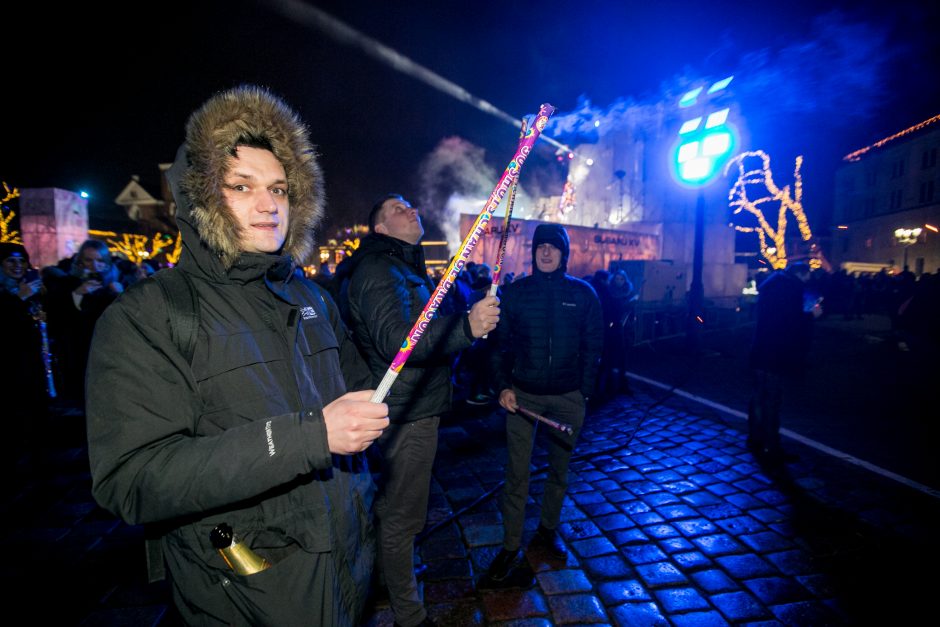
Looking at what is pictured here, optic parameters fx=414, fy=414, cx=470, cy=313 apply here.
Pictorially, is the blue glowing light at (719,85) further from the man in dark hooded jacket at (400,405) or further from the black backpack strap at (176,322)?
the black backpack strap at (176,322)

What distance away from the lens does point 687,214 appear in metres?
27.4

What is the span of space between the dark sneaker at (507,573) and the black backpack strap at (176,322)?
2500 millimetres

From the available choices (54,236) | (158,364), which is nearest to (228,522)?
(158,364)

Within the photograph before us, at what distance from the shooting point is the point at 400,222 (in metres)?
Result: 3.17

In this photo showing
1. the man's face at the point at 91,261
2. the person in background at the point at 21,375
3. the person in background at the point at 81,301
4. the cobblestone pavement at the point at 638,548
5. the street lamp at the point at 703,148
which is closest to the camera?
the cobblestone pavement at the point at 638,548

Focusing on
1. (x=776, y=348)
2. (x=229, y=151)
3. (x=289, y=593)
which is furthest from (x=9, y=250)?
(x=776, y=348)

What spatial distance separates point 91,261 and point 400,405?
6859mm

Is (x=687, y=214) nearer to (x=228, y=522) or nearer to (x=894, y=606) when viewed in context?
(x=894, y=606)

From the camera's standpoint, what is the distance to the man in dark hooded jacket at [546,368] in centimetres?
355

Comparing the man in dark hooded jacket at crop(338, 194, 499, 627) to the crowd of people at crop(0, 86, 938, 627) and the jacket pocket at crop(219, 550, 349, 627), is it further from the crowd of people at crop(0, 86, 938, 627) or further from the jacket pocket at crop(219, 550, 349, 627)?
the jacket pocket at crop(219, 550, 349, 627)

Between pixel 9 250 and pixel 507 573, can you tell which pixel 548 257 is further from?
pixel 9 250

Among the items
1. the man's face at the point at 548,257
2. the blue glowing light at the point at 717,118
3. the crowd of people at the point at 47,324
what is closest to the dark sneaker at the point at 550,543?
the man's face at the point at 548,257

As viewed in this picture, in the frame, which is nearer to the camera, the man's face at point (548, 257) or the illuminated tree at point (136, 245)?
the man's face at point (548, 257)

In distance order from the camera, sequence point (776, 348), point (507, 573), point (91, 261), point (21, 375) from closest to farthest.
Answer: point (507, 573) < point (21, 375) < point (776, 348) < point (91, 261)
